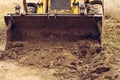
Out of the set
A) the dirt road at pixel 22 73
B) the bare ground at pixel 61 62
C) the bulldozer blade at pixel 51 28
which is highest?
the bulldozer blade at pixel 51 28

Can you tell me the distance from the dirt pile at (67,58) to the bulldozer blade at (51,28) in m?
0.16

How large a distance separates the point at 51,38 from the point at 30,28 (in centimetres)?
56

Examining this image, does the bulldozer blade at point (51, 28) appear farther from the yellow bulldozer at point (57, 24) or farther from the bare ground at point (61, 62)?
the bare ground at point (61, 62)

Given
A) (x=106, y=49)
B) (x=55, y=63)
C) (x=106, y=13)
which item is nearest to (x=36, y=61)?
(x=55, y=63)

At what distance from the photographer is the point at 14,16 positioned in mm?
8859

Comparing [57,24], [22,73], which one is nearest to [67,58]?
[57,24]

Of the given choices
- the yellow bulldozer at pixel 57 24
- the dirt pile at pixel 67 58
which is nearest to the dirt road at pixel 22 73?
the dirt pile at pixel 67 58

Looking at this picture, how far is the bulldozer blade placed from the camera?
345 inches

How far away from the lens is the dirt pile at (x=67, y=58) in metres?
7.74

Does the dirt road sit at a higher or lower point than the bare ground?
lower

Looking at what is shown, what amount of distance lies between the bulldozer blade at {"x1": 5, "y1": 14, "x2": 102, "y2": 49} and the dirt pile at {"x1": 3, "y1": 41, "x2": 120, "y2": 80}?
0.16 m

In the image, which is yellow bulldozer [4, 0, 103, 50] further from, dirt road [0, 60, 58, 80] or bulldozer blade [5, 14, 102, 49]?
dirt road [0, 60, 58, 80]

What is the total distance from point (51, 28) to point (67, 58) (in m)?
0.93

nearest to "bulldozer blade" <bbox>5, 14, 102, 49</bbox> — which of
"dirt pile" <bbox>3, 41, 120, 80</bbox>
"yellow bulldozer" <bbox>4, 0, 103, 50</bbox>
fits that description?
"yellow bulldozer" <bbox>4, 0, 103, 50</bbox>
